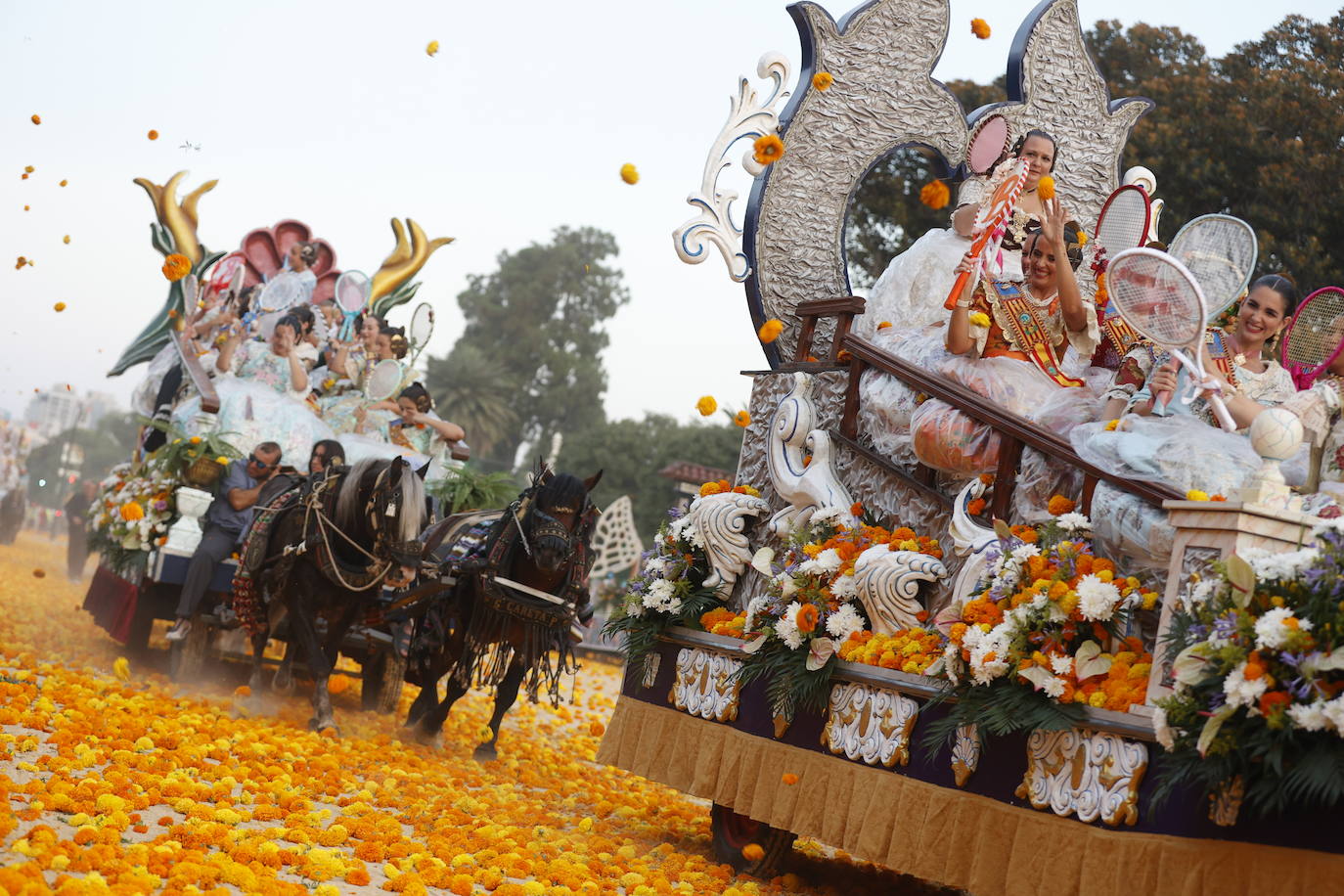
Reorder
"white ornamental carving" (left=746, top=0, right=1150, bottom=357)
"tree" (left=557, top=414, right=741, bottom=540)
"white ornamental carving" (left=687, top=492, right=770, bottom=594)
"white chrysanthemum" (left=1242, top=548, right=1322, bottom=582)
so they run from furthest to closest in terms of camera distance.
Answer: "tree" (left=557, top=414, right=741, bottom=540), "white ornamental carving" (left=746, top=0, right=1150, bottom=357), "white ornamental carving" (left=687, top=492, right=770, bottom=594), "white chrysanthemum" (left=1242, top=548, right=1322, bottom=582)

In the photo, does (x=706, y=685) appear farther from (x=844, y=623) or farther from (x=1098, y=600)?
(x=1098, y=600)

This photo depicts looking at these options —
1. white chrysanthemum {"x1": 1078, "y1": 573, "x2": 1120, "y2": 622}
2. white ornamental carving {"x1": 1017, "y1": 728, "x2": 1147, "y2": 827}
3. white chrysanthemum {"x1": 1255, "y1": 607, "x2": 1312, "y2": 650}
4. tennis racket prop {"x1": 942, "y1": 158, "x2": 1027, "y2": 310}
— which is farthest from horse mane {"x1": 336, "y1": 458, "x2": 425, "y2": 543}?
white chrysanthemum {"x1": 1255, "y1": 607, "x2": 1312, "y2": 650}

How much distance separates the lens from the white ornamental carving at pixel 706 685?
6.48 m

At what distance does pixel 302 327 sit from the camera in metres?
11.2

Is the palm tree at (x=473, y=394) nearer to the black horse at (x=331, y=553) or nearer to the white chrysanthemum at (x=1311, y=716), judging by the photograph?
the black horse at (x=331, y=553)

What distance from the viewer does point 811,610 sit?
5.76 metres

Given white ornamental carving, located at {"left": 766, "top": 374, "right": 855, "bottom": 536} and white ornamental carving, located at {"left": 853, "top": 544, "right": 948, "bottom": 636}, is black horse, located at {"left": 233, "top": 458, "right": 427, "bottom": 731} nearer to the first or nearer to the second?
white ornamental carving, located at {"left": 766, "top": 374, "right": 855, "bottom": 536}

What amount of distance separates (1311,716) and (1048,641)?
1.16 meters

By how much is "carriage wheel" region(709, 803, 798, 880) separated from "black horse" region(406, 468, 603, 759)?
1762 mm

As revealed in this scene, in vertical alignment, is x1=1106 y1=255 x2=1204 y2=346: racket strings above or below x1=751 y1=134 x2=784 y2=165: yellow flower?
below

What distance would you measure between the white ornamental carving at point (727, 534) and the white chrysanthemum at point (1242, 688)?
11.9 ft

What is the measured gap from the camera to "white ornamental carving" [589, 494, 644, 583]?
2172 centimetres

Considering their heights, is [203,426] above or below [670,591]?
above

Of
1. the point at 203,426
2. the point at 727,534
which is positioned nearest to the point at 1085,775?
the point at 727,534
